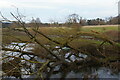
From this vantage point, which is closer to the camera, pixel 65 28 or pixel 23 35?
pixel 23 35

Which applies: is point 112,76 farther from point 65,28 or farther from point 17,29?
point 17,29

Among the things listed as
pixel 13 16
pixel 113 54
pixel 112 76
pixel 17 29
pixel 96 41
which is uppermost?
pixel 13 16

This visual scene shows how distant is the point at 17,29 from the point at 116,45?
584cm

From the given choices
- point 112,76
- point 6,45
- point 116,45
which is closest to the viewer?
point 6,45

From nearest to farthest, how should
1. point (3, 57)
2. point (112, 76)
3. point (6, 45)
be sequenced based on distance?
point (3, 57) → point (6, 45) → point (112, 76)

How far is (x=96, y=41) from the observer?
9633mm

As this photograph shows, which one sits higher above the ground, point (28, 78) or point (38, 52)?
point (38, 52)

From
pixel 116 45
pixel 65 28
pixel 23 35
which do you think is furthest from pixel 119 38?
pixel 23 35

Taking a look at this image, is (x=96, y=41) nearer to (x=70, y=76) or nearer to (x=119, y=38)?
(x=119, y=38)

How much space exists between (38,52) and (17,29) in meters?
1.74

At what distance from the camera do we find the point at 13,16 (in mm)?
6555

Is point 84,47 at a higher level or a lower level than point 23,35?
lower

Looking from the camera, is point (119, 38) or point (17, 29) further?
point (119, 38)

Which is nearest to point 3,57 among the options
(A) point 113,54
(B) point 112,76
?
(B) point 112,76
